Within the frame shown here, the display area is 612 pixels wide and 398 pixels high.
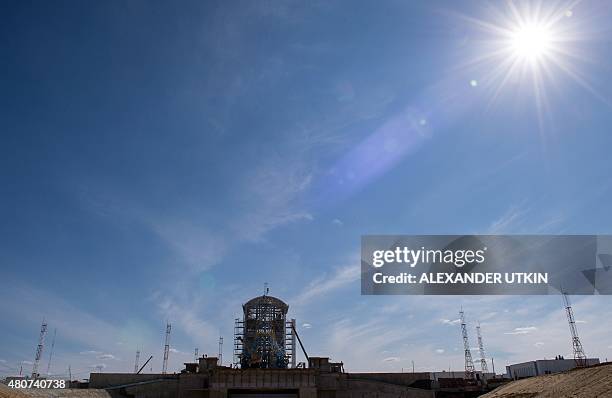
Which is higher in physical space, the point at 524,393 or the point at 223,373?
the point at 223,373

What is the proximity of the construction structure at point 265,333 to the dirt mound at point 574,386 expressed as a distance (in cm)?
4970

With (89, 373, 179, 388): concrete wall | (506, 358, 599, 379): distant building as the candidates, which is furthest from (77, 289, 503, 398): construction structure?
(506, 358, 599, 379): distant building

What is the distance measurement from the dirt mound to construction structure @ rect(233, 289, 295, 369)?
49.7m

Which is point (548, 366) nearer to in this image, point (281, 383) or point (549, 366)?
point (549, 366)

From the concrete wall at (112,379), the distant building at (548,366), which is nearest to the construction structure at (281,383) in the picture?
the concrete wall at (112,379)

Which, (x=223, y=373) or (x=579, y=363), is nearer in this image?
(x=223, y=373)

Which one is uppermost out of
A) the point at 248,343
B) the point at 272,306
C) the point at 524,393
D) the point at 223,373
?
the point at 272,306

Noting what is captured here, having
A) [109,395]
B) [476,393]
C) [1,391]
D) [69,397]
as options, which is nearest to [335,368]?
[476,393]

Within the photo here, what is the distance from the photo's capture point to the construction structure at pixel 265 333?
8894 centimetres

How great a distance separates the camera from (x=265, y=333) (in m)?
90.7

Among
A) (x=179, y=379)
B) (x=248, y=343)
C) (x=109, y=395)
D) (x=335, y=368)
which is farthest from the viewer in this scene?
(x=248, y=343)

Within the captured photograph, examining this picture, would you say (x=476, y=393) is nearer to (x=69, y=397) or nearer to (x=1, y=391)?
(x=69, y=397)

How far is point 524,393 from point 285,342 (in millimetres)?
58457

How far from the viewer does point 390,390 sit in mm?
74000
